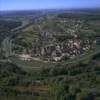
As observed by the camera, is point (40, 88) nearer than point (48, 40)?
Yes

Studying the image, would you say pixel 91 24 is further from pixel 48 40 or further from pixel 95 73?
pixel 95 73

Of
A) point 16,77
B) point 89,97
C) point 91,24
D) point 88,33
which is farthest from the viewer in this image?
point 91,24

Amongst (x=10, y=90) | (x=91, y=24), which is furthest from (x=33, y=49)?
(x=91, y=24)

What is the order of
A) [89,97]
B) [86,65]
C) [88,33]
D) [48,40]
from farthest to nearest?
[88,33], [48,40], [86,65], [89,97]

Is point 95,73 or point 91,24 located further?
point 91,24

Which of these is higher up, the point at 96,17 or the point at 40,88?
the point at 96,17

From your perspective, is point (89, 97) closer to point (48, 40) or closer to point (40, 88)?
point (40, 88)

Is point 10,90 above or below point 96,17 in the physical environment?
below

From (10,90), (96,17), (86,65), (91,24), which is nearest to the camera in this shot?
(10,90)

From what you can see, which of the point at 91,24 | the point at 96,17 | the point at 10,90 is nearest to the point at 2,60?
the point at 10,90
